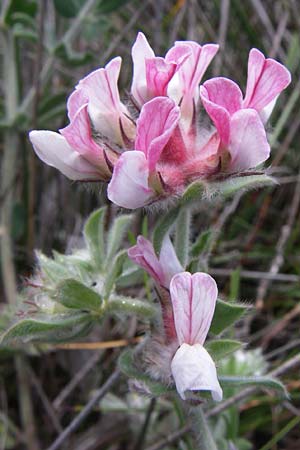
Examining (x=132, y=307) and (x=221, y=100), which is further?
(x=132, y=307)

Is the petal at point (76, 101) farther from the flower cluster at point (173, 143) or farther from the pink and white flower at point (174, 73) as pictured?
the pink and white flower at point (174, 73)

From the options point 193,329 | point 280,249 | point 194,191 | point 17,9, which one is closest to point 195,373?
point 193,329

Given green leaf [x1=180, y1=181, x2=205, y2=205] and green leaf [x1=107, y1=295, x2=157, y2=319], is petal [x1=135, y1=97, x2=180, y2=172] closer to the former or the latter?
green leaf [x1=180, y1=181, x2=205, y2=205]

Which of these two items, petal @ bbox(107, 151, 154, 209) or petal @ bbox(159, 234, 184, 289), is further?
petal @ bbox(159, 234, 184, 289)

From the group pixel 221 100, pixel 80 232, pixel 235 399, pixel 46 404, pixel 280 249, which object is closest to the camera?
pixel 221 100

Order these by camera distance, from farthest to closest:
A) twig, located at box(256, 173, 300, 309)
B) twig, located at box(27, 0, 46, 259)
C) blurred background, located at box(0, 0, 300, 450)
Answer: twig, located at box(256, 173, 300, 309)
twig, located at box(27, 0, 46, 259)
blurred background, located at box(0, 0, 300, 450)

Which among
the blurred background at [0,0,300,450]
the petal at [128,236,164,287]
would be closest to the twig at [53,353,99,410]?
the blurred background at [0,0,300,450]

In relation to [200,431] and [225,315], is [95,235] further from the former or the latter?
[200,431]
